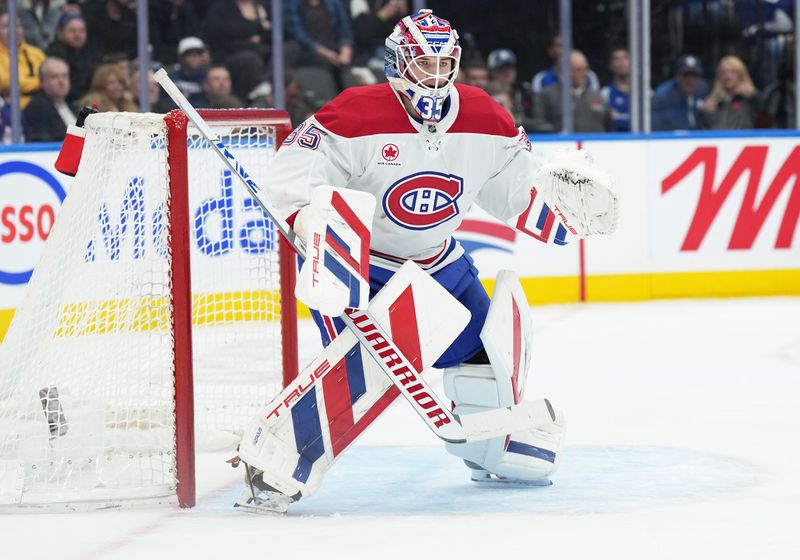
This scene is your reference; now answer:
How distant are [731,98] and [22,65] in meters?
3.27

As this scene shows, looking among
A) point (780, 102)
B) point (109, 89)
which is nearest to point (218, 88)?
point (109, 89)

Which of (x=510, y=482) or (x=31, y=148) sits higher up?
(x=31, y=148)

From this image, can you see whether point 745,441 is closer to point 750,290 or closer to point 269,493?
point 269,493

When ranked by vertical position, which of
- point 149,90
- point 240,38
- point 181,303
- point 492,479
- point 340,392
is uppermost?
point 240,38

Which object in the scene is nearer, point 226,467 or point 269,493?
point 269,493

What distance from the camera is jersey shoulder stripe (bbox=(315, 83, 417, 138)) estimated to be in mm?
2777

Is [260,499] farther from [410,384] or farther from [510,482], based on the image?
[510,482]

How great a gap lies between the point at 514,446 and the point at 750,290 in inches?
146

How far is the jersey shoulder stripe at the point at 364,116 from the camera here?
2777 millimetres

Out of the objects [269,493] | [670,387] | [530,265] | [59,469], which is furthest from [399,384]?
[530,265]

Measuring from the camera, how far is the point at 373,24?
648 centimetres

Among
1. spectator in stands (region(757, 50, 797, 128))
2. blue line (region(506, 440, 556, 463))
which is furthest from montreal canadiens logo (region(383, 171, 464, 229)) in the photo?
spectator in stands (region(757, 50, 797, 128))

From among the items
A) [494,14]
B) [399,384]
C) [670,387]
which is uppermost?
[494,14]

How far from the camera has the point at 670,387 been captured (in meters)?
4.24
